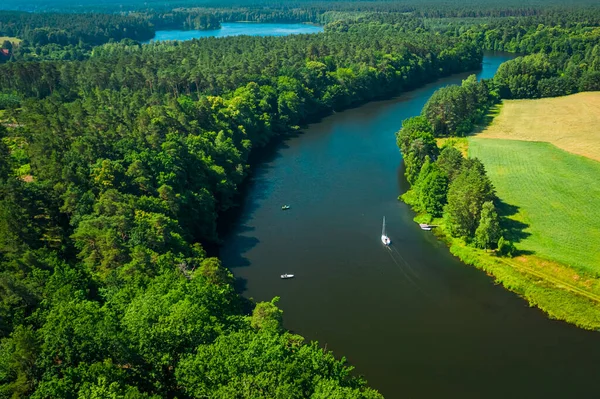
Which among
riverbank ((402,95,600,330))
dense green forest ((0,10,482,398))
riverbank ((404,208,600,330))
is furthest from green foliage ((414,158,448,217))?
dense green forest ((0,10,482,398))

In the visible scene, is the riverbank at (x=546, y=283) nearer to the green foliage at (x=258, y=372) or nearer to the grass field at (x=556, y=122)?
the green foliage at (x=258, y=372)

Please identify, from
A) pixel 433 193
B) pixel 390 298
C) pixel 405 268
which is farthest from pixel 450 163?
pixel 390 298

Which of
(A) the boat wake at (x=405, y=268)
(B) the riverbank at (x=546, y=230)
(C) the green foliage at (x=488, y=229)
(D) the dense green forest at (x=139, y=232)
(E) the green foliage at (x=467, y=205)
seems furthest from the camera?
(E) the green foliage at (x=467, y=205)

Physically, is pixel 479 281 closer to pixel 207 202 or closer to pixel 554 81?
pixel 207 202

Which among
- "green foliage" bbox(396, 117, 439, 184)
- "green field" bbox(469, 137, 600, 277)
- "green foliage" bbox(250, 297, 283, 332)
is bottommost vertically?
"green field" bbox(469, 137, 600, 277)

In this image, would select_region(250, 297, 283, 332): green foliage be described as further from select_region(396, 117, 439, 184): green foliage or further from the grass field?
the grass field

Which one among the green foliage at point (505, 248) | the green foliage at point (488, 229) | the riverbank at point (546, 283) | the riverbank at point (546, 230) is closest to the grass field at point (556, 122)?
the riverbank at point (546, 230)

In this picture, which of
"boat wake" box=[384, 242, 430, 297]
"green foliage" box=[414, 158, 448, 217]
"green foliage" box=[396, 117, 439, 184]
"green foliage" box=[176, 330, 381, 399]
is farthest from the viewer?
"green foliage" box=[396, 117, 439, 184]
